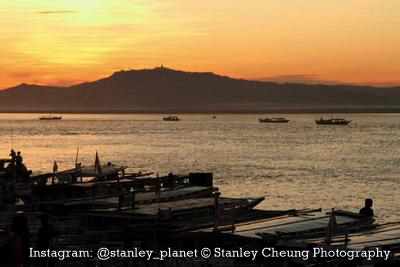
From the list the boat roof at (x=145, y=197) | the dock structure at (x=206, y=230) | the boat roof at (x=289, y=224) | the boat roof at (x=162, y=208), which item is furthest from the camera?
the boat roof at (x=145, y=197)

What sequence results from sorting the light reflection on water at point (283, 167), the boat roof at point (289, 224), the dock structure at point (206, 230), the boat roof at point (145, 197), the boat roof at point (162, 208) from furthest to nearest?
the light reflection on water at point (283, 167), the boat roof at point (145, 197), the boat roof at point (162, 208), the boat roof at point (289, 224), the dock structure at point (206, 230)

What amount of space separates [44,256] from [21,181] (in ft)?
63.5

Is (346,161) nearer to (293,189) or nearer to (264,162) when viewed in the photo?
(264,162)

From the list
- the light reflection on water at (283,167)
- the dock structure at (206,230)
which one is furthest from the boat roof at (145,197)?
the light reflection on water at (283,167)

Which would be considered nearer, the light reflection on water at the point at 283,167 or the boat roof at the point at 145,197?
the boat roof at the point at 145,197

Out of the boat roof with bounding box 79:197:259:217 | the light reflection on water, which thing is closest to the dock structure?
the boat roof with bounding box 79:197:259:217

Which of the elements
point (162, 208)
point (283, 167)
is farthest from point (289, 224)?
point (283, 167)

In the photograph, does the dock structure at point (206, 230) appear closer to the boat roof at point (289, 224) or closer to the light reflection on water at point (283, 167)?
the boat roof at point (289, 224)

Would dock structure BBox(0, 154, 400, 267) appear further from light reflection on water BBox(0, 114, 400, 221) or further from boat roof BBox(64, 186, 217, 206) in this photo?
light reflection on water BBox(0, 114, 400, 221)

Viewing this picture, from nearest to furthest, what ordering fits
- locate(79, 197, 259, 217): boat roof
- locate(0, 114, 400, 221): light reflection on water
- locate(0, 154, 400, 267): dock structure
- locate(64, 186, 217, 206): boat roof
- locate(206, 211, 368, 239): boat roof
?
locate(0, 154, 400, 267): dock structure < locate(206, 211, 368, 239): boat roof < locate(79, 197, 259, 217): boat roof < locate(64, 186, 217, 206): boat roof < locate(0, 114, 400, 221): light reflection on water

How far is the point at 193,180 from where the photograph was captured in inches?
1554

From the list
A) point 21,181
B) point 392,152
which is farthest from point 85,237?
point 392,152

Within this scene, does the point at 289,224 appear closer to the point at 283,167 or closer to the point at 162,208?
the point at 162,208

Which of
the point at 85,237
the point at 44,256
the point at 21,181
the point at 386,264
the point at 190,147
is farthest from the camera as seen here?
the point at 190,147
